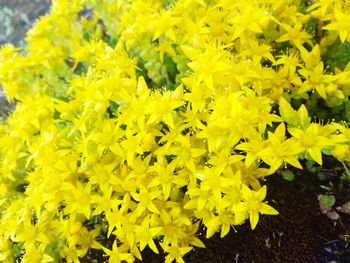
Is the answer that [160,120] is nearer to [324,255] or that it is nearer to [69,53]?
[324,255]

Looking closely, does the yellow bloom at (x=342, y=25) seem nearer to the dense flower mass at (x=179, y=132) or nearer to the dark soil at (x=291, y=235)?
the dense flower mass at (x=179, y=132)

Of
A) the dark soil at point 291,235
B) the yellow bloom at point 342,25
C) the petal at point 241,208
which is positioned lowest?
the dark soil at point 291,235

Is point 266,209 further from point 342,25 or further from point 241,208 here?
point 342,25

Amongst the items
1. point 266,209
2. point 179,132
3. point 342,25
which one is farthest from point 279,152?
point 342,25

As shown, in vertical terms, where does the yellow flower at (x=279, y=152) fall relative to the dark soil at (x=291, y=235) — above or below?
above

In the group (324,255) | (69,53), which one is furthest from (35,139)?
(324,255)

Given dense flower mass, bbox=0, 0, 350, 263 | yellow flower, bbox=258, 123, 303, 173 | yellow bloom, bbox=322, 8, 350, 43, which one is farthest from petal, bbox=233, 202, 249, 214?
yellow bloom, bbox=322, 8, 350, 43

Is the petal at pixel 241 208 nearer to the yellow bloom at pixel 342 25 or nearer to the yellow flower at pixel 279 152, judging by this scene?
the yellow flower at pixel 279 152

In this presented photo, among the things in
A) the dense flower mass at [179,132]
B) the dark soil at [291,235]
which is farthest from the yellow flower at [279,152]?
the dark soil at [291,235]

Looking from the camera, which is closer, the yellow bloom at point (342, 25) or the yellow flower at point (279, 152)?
the yellow flower at point (279, 152)

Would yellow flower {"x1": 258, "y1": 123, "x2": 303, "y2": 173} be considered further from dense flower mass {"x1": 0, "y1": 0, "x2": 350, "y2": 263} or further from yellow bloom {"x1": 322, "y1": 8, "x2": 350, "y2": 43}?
yellow bloom {"x1": 322, "y1": 8, "x2": 350, "y2": 43}
